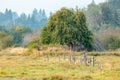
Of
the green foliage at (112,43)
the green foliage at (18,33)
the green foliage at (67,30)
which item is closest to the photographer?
the green foliage at (67,30)

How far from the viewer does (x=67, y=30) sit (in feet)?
153

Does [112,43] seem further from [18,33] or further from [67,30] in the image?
[18,33]

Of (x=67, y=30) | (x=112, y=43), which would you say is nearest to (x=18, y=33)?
(x=112, y=43)

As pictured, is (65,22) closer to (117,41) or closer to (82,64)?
(117,41)

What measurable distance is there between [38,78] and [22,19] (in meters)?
142

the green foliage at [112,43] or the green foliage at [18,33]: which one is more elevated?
the green foliage at [18,33]

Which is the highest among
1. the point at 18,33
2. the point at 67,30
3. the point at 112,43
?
the point at 18,33

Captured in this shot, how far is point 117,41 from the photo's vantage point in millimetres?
58875

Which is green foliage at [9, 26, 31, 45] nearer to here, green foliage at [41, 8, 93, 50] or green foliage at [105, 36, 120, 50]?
green foliage at [105, 36, 120, 50]

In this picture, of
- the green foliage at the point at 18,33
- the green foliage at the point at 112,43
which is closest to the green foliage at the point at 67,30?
the green foliage at the point at 112,43

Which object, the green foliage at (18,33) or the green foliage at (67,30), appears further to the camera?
the green foliage at (18,33)

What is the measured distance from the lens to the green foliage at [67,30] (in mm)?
47062

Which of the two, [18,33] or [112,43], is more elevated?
[18,33]

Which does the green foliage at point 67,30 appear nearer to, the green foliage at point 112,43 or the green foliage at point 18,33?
the green foliage at point 112,43
